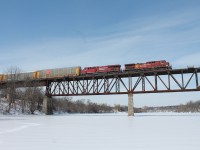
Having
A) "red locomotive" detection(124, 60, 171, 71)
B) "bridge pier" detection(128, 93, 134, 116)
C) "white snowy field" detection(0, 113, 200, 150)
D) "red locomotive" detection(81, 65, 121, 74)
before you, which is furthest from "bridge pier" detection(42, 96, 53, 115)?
"white snowy field" detection(0, 113, 200, 150)

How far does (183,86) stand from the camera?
46.6m

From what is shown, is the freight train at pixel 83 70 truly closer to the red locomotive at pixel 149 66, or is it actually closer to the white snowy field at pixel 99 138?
the red locomotive at pixel 149 66

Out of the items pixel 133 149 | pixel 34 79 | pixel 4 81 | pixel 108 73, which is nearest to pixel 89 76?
pixel 108 73

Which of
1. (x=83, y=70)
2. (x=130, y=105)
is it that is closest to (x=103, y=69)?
(x=83, y=70)

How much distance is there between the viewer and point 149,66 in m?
50.0

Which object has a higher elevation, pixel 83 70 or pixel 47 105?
pixel 83 70

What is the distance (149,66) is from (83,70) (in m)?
17.0

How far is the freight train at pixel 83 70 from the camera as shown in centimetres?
4944

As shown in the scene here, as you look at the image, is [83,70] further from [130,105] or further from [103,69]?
[130,105]

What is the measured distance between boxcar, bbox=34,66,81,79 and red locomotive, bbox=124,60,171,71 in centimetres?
1392

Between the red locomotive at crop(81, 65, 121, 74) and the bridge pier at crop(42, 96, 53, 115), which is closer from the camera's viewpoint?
the red locomotive at crop(81, 65, 121, 74)

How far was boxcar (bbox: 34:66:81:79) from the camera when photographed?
195 ft

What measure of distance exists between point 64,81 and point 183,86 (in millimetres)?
30035

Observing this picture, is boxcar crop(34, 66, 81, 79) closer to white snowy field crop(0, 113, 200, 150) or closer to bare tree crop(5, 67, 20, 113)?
bare tree crop(5, 67, 20, 113)
